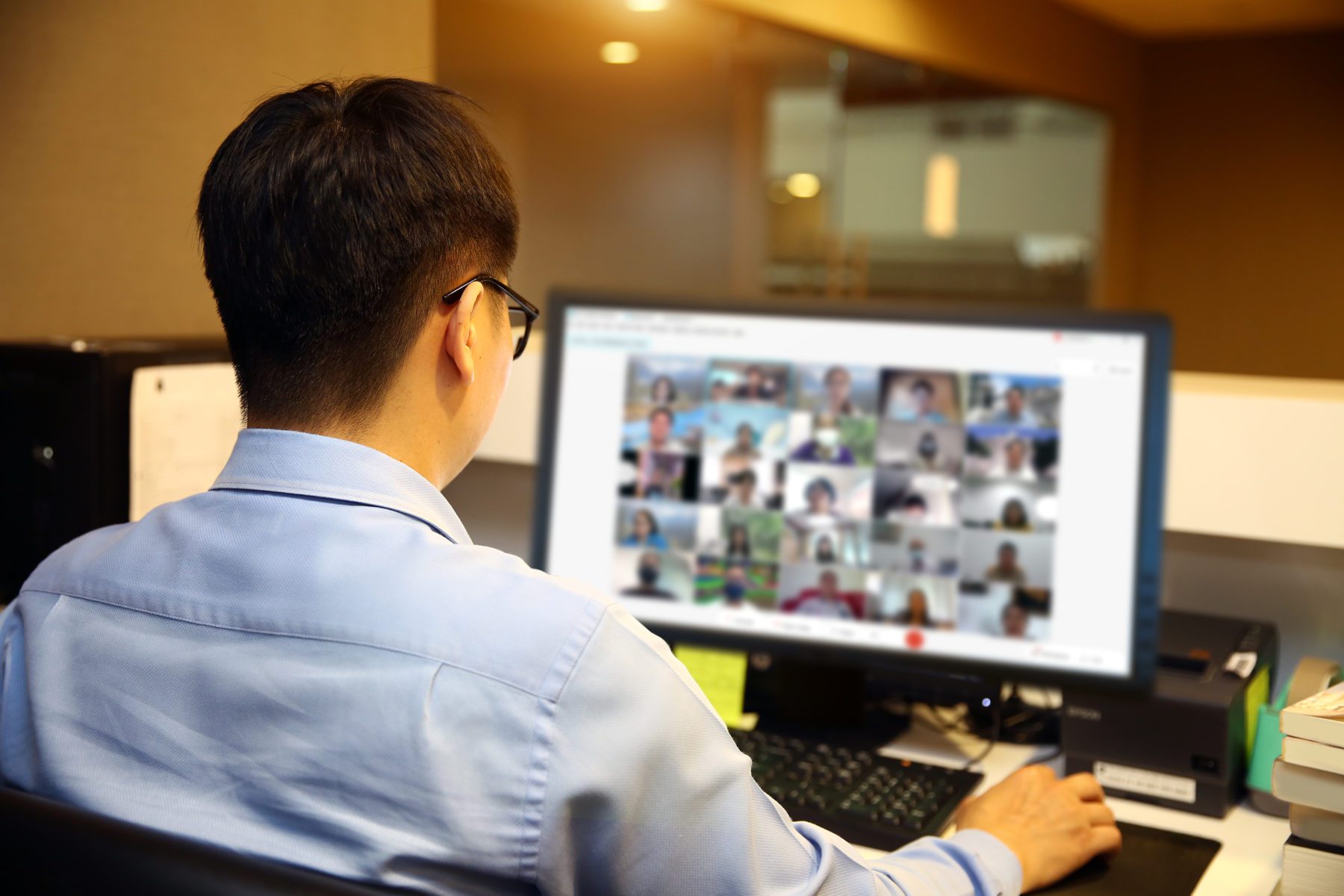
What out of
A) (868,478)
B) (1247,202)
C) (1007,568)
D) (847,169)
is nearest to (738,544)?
(868,478)

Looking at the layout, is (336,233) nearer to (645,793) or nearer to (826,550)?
(645,793)

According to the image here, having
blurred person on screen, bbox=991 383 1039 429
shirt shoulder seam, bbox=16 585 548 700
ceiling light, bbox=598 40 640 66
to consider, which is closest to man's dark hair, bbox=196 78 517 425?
shirt shoulder seam, bbox=16 585 548 700

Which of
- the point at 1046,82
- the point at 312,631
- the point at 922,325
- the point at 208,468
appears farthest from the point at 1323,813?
the point at 1046,82

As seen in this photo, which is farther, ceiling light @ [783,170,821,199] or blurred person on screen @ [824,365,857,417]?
ceiling light @ [783,170,821,199]

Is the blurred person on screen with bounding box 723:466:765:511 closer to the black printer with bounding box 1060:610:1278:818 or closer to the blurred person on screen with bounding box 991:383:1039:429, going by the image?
the blurred person on screen with bounding box 991:383:1039:429

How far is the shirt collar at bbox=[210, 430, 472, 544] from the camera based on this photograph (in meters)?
0.70

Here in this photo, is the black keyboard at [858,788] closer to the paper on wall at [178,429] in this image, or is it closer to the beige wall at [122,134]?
the paper on wall at [178,429]

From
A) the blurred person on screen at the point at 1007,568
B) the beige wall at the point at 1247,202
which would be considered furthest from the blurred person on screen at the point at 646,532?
the beige wall at the point at 1247,202

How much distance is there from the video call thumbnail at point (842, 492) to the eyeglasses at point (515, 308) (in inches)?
13.0

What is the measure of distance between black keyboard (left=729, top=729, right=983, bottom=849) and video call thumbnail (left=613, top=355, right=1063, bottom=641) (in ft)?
0.47

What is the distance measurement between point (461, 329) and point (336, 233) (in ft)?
0.32

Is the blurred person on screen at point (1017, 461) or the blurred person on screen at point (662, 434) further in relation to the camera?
the blurred person on screen at point (662, 434)

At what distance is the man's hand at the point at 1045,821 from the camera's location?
0.91 meters

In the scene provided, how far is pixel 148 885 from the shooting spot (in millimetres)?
514
